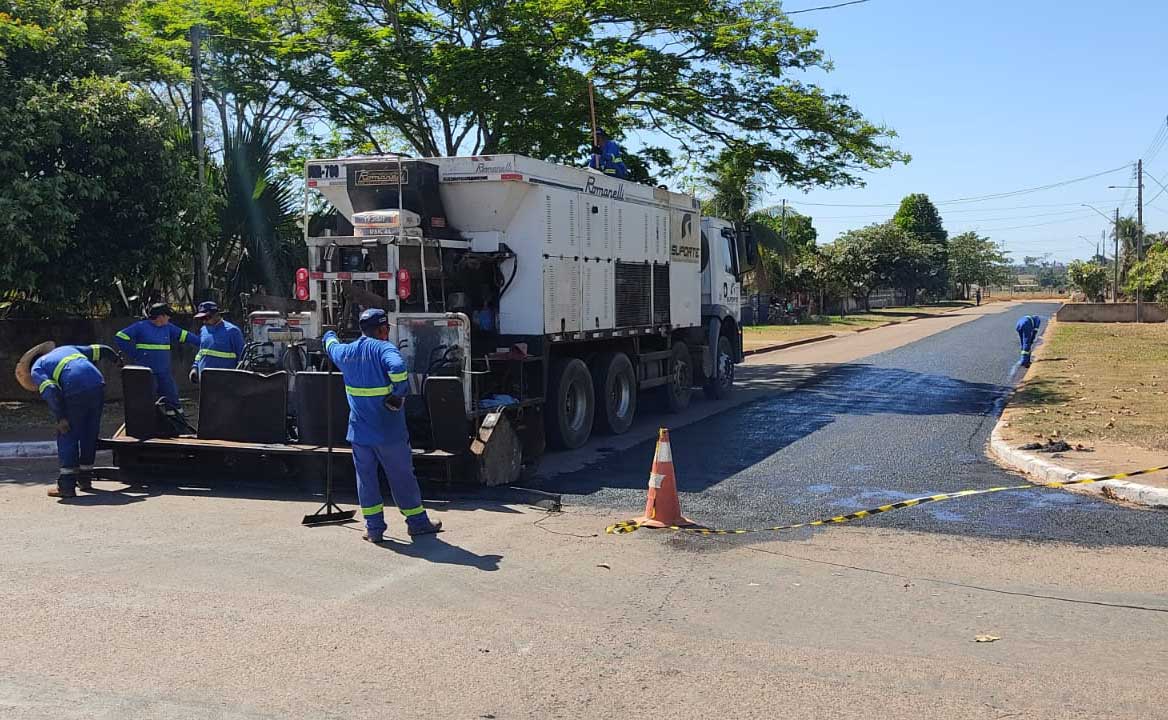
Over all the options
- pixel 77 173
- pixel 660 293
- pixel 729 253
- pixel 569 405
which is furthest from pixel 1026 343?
pixel 77 173

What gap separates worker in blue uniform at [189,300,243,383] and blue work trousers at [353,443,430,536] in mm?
4249

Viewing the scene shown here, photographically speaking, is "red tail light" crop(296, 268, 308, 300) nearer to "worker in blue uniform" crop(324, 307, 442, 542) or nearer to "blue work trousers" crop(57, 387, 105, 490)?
"blue work trousers" crop(57, 387, 105, 490)

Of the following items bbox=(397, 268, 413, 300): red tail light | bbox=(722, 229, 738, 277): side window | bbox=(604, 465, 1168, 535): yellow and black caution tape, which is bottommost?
bbox=(604, 465, 1168, 535): yellow and black caution tape

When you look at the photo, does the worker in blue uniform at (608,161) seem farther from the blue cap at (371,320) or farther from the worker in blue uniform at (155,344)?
the blue cap at (371,320)

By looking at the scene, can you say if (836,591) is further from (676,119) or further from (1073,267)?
(1073,267)

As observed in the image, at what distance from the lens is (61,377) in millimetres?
9734

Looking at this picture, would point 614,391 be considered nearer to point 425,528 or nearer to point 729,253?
point 729,253

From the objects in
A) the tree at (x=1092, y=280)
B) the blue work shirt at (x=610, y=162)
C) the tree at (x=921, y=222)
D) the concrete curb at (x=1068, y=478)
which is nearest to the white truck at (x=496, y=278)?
the blue work shirt at (x=610, y=162)

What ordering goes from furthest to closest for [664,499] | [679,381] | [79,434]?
[679,381] → [79,434] → [664,499]

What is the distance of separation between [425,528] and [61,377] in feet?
13.1

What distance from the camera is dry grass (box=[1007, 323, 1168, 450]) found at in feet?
41.3

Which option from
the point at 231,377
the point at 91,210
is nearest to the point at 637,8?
the point at 91,210

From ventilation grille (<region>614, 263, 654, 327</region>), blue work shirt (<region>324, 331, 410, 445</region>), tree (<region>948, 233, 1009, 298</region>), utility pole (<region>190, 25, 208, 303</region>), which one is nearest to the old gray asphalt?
ventilation grille (<region>614, 263, 654, 327</region>)

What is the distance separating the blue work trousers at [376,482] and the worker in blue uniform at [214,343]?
4.25 meters
